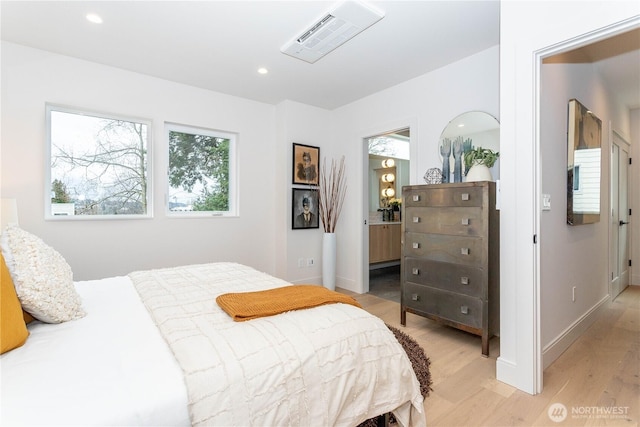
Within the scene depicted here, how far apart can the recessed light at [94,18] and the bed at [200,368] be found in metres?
1.91

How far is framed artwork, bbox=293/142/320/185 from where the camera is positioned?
13.4 feet

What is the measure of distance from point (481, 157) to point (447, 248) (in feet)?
2.77

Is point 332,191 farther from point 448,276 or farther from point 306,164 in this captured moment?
point 448,276

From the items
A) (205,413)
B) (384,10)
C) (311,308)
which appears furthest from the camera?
(384,10)

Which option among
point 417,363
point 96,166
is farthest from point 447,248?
point 96,166

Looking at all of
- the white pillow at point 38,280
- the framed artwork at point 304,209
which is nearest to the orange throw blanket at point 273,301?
the white pillow at point 38,280

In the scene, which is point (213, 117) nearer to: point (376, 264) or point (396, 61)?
point (396, 61)

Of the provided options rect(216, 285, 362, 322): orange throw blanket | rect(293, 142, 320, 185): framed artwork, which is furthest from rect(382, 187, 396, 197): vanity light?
rect(216, 285, 362, 322): orange throw blanket

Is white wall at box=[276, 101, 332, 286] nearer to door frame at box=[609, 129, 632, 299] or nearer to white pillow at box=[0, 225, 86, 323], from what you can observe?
white pillow at box=[0, 225, 86, 323]

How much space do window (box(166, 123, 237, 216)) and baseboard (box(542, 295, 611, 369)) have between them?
11.1 feet

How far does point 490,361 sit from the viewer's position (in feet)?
7.20

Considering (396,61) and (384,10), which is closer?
(384,10)

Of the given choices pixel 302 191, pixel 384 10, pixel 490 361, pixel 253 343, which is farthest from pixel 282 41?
pixel 490 361

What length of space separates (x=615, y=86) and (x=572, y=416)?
145 inches
